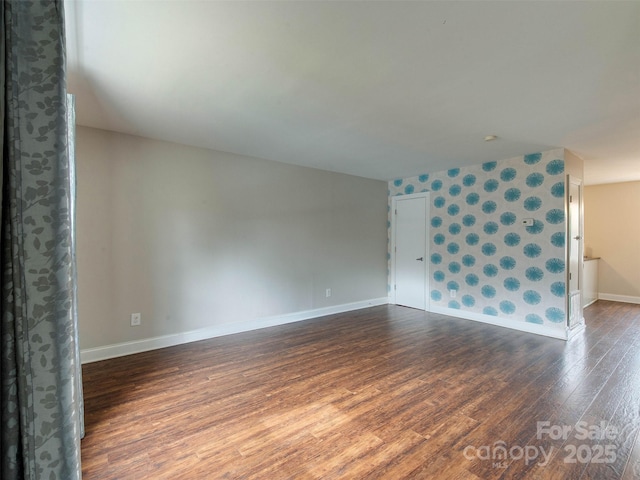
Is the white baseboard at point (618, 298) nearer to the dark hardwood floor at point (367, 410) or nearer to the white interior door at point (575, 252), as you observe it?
the white interior door at point (575, 252)

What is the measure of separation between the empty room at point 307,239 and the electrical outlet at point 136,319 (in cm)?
2

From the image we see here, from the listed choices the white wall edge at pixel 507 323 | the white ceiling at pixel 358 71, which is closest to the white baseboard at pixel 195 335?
the white wall edge at pixel 507 323

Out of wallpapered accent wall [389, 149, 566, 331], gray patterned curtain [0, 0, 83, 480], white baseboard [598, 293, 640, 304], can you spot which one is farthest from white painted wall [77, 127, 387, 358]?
white baseboard [598, 293, 640, 304]

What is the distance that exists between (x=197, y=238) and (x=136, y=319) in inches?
41.6

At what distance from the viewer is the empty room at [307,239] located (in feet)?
2.45

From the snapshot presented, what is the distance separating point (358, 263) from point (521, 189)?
2.60 meters

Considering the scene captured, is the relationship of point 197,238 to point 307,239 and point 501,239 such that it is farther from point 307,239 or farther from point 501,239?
point 501,239

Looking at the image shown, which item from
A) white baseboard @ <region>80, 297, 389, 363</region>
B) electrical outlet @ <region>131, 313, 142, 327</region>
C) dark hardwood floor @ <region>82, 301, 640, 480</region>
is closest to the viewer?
dark hardwood floor @ <region>82, 301, 640, 480</region>

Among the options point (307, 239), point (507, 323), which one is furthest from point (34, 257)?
point (507, 323)

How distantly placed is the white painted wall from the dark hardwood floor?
470mm

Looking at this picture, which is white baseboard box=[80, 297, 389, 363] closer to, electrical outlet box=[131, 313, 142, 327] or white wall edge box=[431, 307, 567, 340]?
electrical outlet box=[131, 313, 142, 327]

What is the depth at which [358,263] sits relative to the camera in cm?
533

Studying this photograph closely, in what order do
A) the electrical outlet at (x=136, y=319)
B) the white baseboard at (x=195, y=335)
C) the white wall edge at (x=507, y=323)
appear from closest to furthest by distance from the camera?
the white baseboard at (x=195, y=335) < the electrical outlet at (x=136, y=319) < the white wall edge at (x=507, y=323)

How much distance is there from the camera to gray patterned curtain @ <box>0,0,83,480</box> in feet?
2.27
